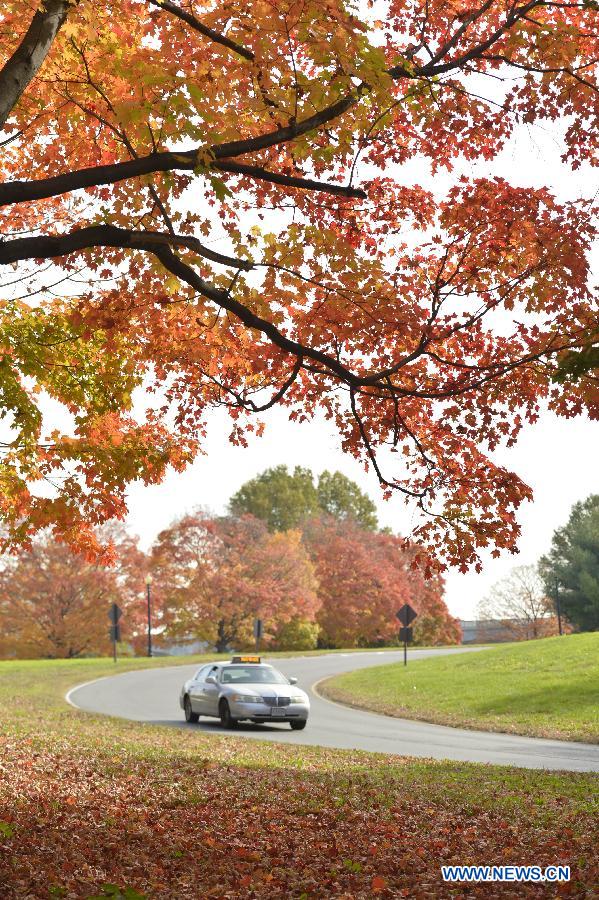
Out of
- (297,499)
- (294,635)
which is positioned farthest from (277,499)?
(294,635)

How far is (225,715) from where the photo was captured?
21938 millimetres

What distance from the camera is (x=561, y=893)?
6277 millimetres

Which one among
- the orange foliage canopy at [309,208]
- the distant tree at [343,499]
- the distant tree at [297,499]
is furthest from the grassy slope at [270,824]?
the distant tree at [343,499]

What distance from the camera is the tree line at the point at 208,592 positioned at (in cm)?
6044

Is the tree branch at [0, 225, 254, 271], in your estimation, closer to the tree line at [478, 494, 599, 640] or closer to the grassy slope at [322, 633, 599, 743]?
the grassy slope at [322, 633, 599, 743]

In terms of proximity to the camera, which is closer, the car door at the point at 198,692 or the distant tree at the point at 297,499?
the car door at the point at 198,692

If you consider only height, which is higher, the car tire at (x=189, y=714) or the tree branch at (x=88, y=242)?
the tree branch at (x=88, y=242)

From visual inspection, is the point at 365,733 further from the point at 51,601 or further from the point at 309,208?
the point at 51,601

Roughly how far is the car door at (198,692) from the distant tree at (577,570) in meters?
46.1

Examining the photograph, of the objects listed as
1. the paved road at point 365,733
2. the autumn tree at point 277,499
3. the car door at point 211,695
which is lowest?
the paved road at point 365,733

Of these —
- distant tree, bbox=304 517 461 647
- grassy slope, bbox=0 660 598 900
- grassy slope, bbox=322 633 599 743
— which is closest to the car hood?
grassy slope, bbox=322 633 599 743

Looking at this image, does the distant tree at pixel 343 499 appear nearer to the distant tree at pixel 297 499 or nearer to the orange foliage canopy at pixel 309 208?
the distant tree at pixel 297 499

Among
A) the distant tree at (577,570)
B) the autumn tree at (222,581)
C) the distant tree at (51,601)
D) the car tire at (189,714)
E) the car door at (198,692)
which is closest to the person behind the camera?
the car door at (198,692)

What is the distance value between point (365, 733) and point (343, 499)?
84741mm
